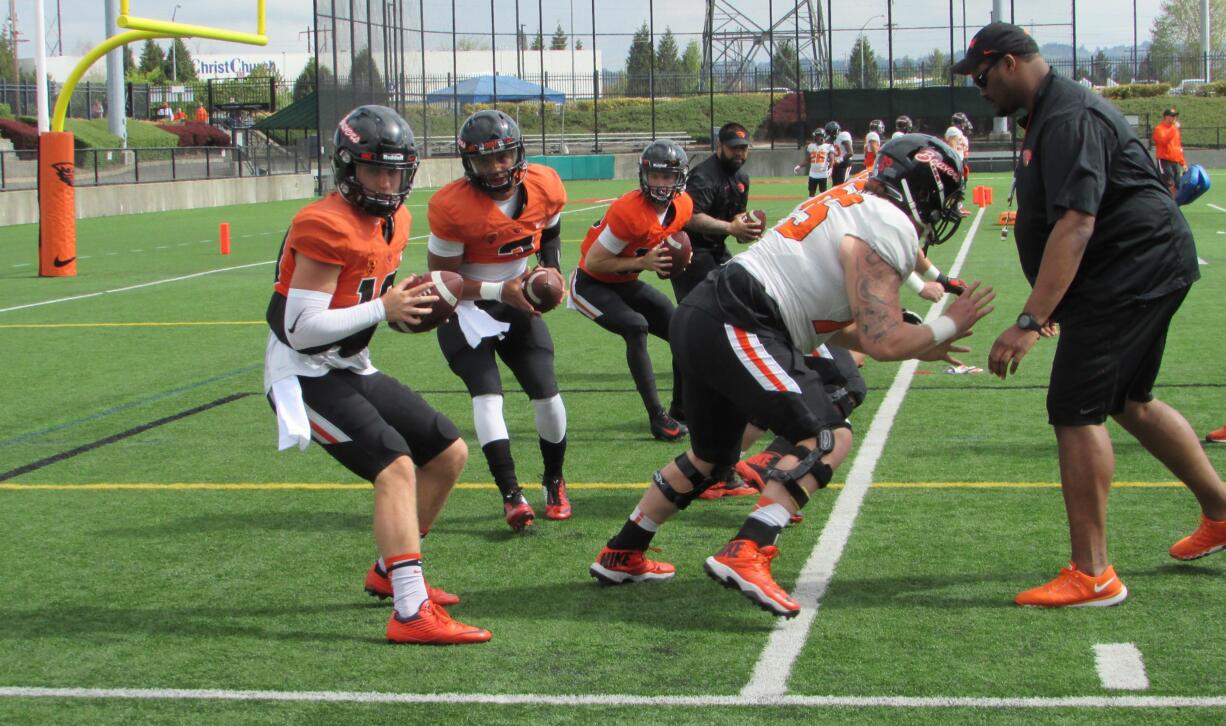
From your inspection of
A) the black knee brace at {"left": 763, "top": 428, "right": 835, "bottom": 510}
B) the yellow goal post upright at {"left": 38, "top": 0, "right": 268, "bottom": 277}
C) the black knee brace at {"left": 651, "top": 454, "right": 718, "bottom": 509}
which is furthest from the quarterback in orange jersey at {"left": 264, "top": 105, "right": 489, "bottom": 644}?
the yellow goal post upright at {"left": 38, "top": 0, "right": 268, "bottom": 277}

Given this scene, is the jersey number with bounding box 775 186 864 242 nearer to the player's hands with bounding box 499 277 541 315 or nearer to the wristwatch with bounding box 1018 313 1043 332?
the wristwatch with bounding box 1018 313 1043 332

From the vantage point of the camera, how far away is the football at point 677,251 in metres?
7.88

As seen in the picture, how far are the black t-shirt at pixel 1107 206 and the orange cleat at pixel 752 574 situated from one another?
131 centimetres

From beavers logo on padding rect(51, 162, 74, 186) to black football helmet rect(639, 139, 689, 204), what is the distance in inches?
520

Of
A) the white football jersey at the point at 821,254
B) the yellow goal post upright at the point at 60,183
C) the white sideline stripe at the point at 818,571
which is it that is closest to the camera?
the white sideline stripe at the point at 818,571

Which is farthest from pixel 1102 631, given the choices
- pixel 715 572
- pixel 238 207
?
pixel 238 207

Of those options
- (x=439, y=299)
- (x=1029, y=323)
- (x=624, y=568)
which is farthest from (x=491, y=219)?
(x=1029, y=323)

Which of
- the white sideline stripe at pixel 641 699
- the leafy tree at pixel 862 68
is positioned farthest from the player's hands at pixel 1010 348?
the leafy tree at pixel 862 68

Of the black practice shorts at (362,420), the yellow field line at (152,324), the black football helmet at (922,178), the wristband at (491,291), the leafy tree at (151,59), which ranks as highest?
the leafy tree at (151,59)

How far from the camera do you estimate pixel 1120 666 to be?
14.0 ft

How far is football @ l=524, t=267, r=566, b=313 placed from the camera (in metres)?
5.71

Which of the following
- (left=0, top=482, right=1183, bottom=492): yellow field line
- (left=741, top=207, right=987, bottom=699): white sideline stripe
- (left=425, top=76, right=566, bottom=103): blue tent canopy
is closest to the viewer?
(left=741, top=207, right=987, bottom=699): white sideline stripe

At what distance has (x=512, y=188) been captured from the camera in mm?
6453

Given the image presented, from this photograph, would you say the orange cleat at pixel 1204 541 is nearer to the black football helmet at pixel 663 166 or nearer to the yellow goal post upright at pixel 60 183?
the black football helmet at pixel 663 166
